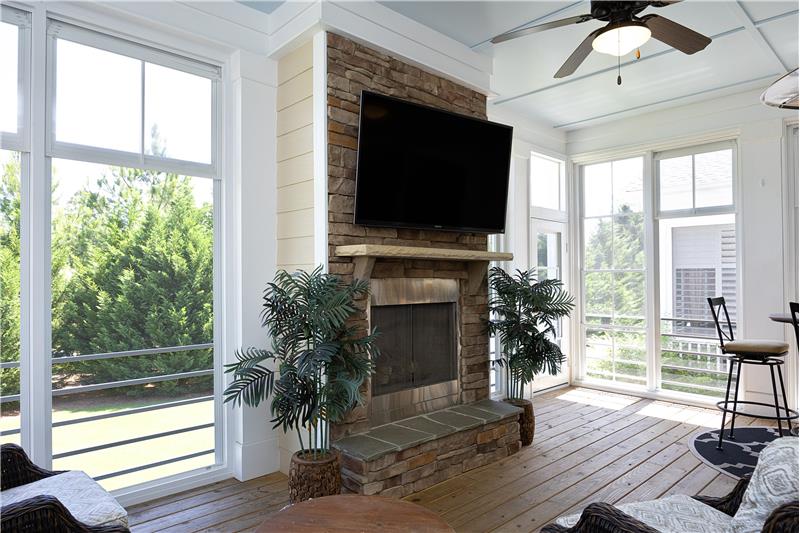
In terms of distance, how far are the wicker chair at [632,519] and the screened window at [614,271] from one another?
4002 mm

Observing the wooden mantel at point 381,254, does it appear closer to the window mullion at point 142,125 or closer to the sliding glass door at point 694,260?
the window mullion at point 142,125

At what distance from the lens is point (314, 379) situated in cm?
271

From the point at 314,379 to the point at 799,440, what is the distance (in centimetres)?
207

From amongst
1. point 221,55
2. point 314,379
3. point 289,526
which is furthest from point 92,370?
point 221,55

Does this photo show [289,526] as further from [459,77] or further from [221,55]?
[459,77]

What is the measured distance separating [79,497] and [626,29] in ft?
10.5

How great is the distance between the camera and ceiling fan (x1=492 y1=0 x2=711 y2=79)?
2391 mm

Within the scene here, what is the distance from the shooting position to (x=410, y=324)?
12.0 feet

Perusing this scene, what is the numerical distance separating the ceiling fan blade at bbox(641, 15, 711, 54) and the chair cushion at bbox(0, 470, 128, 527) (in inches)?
125

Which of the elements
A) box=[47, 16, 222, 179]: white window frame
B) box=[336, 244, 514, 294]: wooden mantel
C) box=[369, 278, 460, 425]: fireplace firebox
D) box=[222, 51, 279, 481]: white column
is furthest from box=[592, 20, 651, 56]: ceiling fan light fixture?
box=[47, 16, 222, 179]: white window frame

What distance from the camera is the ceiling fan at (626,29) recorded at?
7.84ft

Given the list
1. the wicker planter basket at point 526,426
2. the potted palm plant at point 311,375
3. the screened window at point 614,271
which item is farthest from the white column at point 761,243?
the potted palm plant at point 311,375

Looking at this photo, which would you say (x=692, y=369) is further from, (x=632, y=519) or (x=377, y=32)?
(x=377, y=32)

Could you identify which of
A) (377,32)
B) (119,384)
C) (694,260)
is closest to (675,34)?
(377,32)
